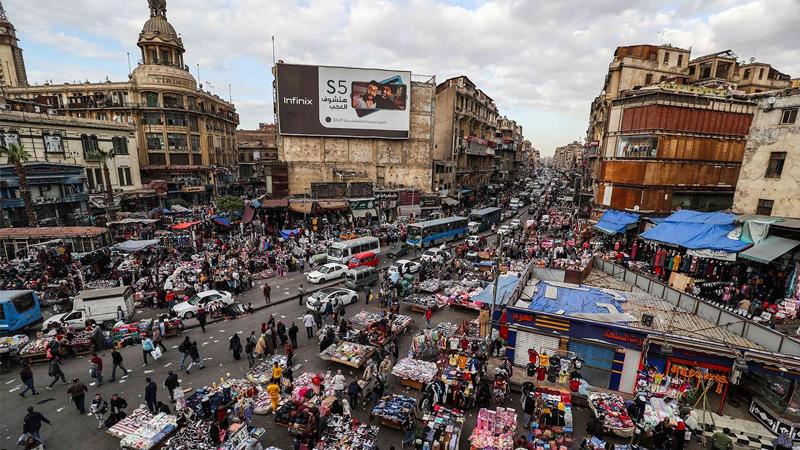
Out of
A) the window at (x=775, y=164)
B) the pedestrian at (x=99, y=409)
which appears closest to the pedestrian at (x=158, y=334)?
the pedestrian at (x=99, y=409)

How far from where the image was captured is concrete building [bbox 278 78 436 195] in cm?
4991

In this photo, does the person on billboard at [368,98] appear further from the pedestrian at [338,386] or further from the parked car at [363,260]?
A: the pedestrian at [338,386]

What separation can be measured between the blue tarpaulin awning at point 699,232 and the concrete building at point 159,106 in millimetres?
60565

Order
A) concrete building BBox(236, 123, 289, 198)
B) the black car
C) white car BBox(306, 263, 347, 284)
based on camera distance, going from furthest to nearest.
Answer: concrete building BBox(236, 123, 289, 198) → the black car → white car BBox(306, 263, 347, 284)

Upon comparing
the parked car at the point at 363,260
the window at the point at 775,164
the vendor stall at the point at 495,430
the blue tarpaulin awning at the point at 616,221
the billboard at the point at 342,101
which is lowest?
the vendor stall at the point at 495,430

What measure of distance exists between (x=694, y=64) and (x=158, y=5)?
266 ft

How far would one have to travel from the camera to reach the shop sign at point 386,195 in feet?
156

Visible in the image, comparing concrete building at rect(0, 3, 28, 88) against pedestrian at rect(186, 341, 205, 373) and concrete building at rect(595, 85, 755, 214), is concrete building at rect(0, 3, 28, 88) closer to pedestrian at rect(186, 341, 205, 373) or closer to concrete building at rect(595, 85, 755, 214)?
pedestrian at rect(186, 341, 205, 373)

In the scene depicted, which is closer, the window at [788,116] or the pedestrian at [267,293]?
the window at [788,116]

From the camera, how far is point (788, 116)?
1958cm

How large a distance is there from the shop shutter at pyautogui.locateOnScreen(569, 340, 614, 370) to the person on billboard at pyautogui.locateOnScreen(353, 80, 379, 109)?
43.5m

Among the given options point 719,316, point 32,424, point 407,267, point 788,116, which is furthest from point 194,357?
point 788,116

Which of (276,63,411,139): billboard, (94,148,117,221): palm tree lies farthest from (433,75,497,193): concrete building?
(94,148,117,221): palm tree

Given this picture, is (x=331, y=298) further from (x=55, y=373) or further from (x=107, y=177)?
(x=107, y=177)
